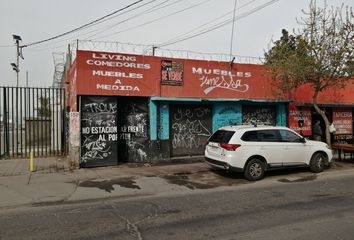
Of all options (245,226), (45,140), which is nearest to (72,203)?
(245,226)

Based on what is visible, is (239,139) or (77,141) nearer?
(239,139)

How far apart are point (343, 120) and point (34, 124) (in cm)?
1538

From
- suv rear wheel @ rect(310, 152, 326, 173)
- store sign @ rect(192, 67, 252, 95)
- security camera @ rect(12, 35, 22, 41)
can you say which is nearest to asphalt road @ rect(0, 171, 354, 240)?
suv rear wheel @ rect(310, 152, 326, 173)

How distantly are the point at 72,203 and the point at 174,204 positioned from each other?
2.40m

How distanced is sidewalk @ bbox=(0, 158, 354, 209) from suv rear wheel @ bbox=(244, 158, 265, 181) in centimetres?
24

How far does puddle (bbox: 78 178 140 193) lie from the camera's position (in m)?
10.1

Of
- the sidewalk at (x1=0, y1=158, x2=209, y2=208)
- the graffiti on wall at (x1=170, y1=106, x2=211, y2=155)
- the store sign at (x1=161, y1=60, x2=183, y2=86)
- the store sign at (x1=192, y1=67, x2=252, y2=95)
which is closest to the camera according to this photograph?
the sidewalk at (x1=0, y1=158, x2=209, y2=208)

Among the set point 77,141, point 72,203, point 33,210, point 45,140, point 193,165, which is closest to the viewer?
point 33,210

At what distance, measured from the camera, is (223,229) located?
6.12m

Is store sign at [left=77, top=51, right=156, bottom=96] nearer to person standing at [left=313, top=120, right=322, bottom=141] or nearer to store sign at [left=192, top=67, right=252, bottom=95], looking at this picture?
store sign at [left=192, top=67, right=252, bottom=95]

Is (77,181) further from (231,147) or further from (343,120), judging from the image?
(343,120)

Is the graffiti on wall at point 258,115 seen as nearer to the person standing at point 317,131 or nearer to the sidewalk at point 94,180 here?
the person standing at point 317,131

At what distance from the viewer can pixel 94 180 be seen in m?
11.1

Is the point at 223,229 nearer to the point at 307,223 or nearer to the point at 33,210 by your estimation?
the point at 307,223
